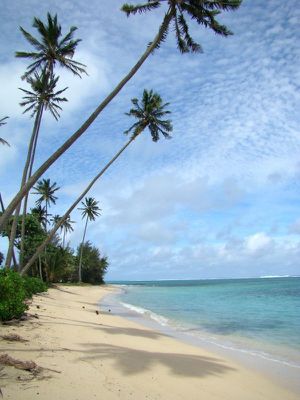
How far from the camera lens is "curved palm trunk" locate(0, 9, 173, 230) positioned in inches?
425

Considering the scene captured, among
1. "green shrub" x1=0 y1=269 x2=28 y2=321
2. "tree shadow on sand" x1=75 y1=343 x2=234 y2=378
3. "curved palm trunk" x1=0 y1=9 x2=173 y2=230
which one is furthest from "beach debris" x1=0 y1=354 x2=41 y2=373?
"green shrub" x1=0 y1=269 x2=28 y2=321

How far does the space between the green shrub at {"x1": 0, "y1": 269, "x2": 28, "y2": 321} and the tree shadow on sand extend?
10.3 ft

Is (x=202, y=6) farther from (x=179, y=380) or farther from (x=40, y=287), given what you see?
(x=40, y=287)

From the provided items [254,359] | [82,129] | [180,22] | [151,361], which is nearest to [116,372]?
[151,361]

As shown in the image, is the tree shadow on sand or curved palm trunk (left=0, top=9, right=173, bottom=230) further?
curved palm trunk (left=0, top=9, right=173, bottom=230)

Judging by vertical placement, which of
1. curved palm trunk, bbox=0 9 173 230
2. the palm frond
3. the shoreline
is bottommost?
the shoreline

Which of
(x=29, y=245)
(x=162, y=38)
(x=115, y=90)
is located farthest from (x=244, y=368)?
(x=29, y=245)

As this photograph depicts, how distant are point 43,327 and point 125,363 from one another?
5.00 m

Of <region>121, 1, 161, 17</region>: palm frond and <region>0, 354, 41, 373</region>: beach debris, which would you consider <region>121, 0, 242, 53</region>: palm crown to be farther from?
<region>0, 354, 41, 373</region>: beach debris

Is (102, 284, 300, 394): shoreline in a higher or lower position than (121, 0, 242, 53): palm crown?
lower

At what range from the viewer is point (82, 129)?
12023 millimetres

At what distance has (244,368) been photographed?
1048cm

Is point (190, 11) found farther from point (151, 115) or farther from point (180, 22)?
point (151, 115)

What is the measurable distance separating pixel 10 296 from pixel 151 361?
5315mm
